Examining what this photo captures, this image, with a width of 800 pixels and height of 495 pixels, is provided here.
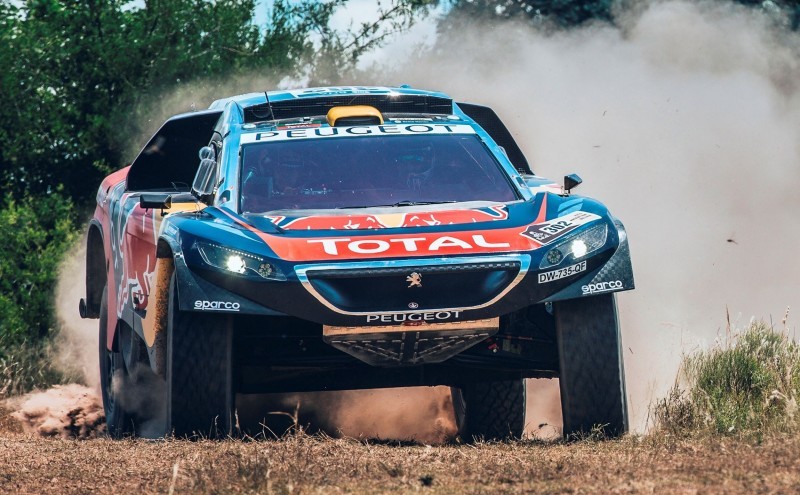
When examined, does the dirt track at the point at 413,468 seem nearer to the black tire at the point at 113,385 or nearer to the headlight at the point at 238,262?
the headlight at the point at 238,262

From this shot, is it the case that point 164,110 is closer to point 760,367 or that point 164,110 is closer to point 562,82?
point 562,82

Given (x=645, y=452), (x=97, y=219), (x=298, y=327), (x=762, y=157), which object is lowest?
(x=645, y=452)

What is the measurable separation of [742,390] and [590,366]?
1341 millimetres

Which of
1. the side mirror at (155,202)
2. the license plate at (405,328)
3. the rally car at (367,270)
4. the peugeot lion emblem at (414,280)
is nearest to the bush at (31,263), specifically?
the rally car at (367,270)

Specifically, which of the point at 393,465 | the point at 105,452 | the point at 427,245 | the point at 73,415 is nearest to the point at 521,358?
the point at 427,245

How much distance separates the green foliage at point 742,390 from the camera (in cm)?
741

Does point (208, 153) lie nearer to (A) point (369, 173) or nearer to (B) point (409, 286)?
(A) point (369, 173)

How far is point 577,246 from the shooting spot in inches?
285

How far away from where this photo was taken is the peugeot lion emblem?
7.03m

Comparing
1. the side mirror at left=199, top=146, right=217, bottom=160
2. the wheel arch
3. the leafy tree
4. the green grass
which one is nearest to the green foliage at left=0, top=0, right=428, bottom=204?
the leafy tree

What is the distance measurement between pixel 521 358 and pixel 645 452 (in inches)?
46.8

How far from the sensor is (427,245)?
7.13 metres

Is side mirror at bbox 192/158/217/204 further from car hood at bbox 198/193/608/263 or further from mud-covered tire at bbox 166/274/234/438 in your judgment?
mud-covered tire at bbox 166/274/234/438

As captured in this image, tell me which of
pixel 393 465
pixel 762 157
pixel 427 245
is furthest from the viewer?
pixel 762 157
